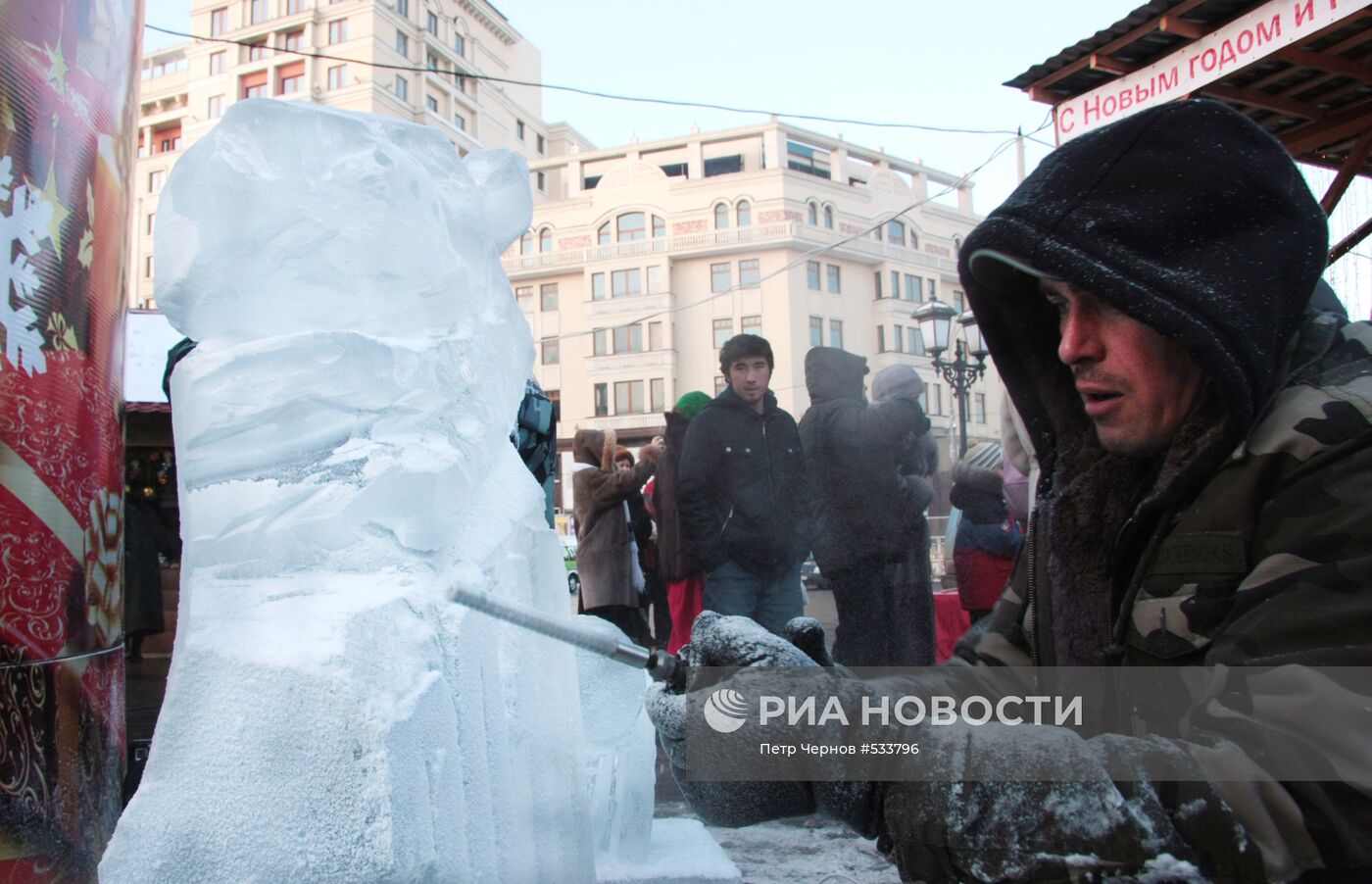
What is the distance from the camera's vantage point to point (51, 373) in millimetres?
1943

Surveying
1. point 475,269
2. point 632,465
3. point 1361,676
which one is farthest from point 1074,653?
point 632,465

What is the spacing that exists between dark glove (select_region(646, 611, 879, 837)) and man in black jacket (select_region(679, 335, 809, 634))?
2.89m

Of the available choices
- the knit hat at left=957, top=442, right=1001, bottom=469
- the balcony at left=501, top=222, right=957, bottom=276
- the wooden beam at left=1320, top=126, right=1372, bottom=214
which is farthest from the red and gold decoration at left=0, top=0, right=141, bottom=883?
the balcony at left=501, top=222, right=957, bottom=276

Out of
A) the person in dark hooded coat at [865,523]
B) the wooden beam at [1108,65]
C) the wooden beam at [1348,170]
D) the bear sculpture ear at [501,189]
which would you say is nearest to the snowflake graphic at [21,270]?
the bear sculpture ear at [501,189]

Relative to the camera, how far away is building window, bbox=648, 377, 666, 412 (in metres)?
35.9

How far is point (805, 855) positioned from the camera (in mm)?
2436

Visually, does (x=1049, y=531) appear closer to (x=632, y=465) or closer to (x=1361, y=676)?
(x=1361, y=676)

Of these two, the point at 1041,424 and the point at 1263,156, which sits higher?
the point at 1263,156

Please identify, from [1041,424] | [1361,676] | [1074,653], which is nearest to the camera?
[1361,676]

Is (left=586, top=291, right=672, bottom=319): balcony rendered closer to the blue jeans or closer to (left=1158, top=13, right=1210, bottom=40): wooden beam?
Answer: (left=1158, top=13, right=1210, bottom=40): wooden beam

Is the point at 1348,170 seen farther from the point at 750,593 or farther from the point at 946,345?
the point at 946,345

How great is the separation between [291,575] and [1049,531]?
3.83ft

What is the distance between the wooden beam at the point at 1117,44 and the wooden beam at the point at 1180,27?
0.02m

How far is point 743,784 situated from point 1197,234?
2.45 feet
